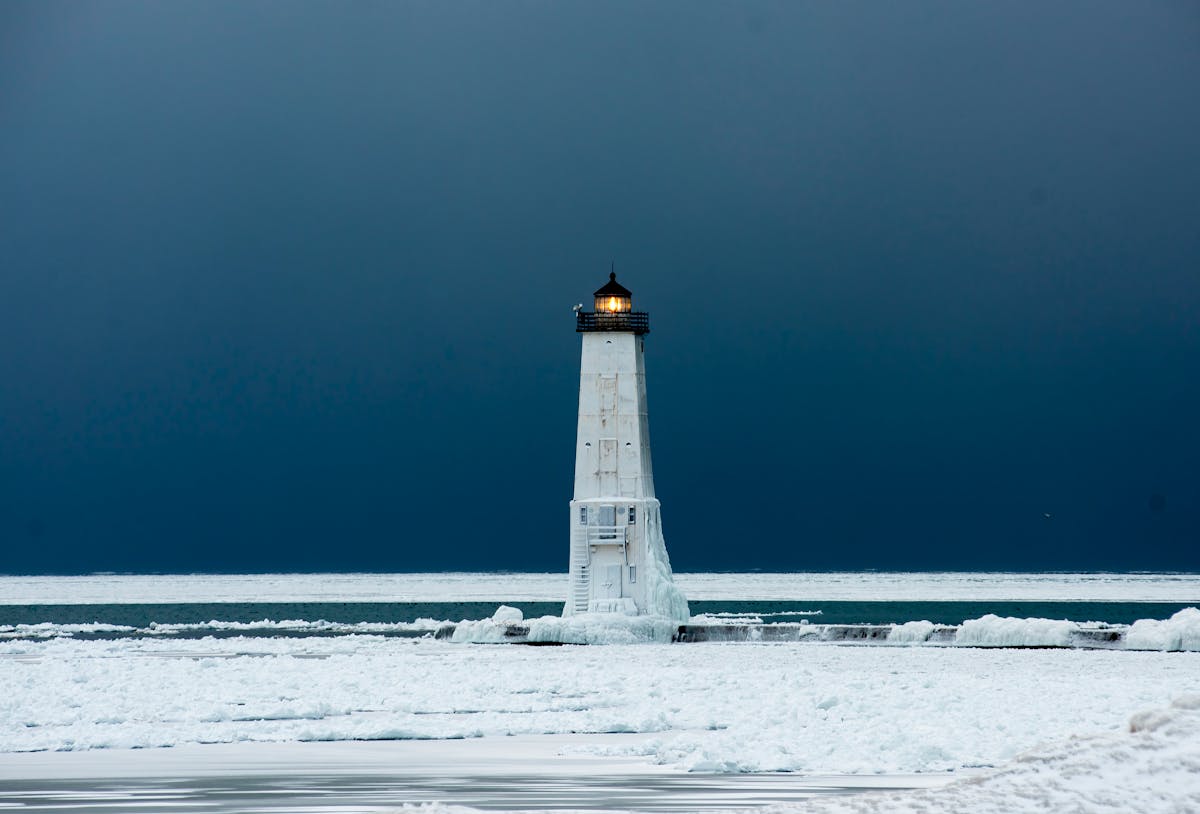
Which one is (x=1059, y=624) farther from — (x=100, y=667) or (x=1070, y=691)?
(x=100, y=667)

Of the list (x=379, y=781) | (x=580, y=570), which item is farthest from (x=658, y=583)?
(x=379, y=781)

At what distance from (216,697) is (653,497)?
954 inches

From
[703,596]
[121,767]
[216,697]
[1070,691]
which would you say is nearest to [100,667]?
[216,697]

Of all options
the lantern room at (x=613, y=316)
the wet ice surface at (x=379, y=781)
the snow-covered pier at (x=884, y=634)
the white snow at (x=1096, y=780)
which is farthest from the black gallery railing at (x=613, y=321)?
the white snow at (x=1096, y=780)

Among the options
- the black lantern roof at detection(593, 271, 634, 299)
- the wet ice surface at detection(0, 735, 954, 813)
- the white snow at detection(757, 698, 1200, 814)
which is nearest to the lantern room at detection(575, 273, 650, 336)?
the black lantern roof at detection(593, 271, 634, 299)

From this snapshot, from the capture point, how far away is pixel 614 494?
47000mm

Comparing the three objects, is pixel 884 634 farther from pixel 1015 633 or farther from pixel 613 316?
pixel 613 316

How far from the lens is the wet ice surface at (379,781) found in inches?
556

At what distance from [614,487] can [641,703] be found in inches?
913

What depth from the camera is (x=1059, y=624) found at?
142 ft

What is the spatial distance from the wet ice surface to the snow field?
2.75 feet

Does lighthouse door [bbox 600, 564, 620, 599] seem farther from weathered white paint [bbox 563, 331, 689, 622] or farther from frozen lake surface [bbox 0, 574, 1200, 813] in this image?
frozen lake surface [bbox 0, 574, 1200, 813]

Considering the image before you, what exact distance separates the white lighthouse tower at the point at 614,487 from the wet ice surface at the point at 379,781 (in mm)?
27988

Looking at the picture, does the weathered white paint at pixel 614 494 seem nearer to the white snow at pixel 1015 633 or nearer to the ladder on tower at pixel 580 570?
the ladder on tower at pixel 580 570
